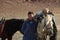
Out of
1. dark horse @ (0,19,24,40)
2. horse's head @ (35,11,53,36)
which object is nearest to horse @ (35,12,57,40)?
horse's head @ (35,11,53,36)

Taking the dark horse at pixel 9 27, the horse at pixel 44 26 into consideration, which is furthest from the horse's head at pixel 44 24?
the dark horse at pixel 9 27

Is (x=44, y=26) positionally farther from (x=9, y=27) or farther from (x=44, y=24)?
(x=9, y=27)

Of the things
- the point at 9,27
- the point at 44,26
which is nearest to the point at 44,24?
the point at 44,26

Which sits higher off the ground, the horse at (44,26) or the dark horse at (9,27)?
the horse at (44,26)

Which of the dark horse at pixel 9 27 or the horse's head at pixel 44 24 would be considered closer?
the horse's head at pixel 44 24

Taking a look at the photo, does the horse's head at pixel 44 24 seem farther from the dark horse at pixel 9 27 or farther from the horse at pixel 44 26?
the dark horse at pixel 9 27

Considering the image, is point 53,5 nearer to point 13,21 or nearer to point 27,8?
point 27,8

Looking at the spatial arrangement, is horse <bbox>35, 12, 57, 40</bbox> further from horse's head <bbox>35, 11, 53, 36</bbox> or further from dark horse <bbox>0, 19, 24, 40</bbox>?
dark horse <bbox>0, 19, 24, 40</bbox>

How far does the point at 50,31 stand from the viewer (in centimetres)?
953

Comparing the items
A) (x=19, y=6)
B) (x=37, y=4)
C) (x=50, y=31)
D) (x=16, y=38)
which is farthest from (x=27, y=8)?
(x=50, y=31)

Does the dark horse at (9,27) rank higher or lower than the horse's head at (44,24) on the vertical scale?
lower

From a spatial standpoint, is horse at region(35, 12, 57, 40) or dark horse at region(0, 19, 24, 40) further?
dark horse at region(0, 19, 24, 40)

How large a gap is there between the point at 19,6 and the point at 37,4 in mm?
4144

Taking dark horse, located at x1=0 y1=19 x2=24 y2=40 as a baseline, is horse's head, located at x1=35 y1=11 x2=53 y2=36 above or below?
above
